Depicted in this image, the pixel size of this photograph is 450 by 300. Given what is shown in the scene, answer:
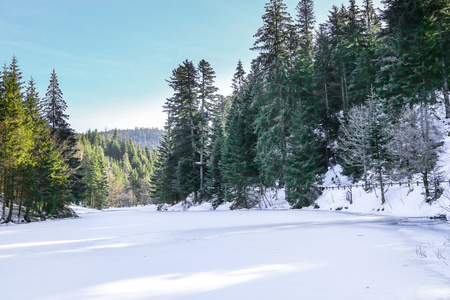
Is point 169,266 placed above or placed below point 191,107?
below

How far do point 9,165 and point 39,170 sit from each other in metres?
3.78

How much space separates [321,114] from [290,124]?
9.74m

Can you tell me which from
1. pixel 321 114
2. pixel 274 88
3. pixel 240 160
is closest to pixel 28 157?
pixel 240 160

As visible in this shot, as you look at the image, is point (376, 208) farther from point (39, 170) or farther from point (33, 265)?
point (39, 170)

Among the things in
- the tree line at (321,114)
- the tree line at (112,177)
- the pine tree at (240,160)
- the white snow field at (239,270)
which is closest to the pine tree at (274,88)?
the tree line at (321,114)

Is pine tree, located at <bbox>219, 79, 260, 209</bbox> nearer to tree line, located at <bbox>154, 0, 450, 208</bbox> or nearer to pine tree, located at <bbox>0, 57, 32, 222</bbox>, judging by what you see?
tree line, located at <bbox>154, 0, 450, 208</bbox>

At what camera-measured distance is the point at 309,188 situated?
26234mm

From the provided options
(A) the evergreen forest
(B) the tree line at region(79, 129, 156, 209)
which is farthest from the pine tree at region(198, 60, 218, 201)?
(B) the tree line at region(79, 129, 156, 209)

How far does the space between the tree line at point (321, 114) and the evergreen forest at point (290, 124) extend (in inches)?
4.5

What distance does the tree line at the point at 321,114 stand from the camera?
22328mm

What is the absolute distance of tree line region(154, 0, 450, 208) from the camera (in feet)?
73.3

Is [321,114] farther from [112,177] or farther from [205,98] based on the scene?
[112,177]

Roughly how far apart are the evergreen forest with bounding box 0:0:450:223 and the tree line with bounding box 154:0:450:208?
4.5 inches

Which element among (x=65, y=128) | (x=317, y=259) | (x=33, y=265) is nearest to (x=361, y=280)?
(x=317, y=259)
